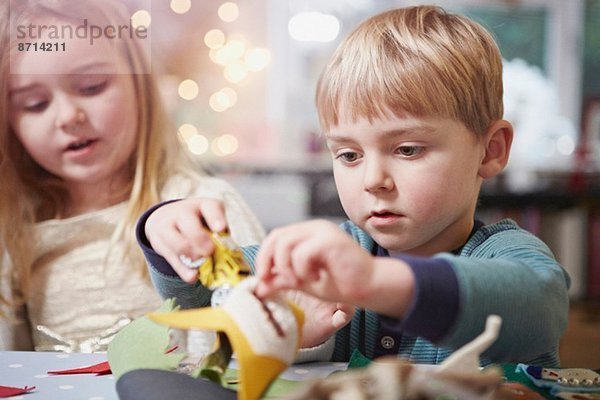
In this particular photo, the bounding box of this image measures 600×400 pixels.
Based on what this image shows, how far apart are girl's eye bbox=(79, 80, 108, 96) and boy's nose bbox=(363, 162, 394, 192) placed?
2.03 feet

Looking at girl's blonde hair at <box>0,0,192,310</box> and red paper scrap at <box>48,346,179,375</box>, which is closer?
red paper scrap at <box>48,346,179,375</box>

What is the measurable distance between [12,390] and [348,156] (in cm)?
42

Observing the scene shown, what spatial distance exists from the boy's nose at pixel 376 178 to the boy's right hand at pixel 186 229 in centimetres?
17

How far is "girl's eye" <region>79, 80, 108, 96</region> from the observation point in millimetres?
1245

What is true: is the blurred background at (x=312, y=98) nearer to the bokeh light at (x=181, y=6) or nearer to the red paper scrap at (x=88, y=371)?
the bokeh light at (x=181, y=6)

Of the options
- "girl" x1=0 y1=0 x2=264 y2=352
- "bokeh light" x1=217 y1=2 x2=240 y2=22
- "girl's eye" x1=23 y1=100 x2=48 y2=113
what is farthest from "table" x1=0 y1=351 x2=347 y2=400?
"bokeh light" x1=217 y1=2 x2=240 y2=22

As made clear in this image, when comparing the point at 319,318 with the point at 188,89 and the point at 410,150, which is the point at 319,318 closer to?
the point at 410,150

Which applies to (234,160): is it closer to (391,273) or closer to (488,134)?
(488,134)

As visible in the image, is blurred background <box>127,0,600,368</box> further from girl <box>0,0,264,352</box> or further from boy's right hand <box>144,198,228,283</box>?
boy's right hand <box>144,198,228,283</box>

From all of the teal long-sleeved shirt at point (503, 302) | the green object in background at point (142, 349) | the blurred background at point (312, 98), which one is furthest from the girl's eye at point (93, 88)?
the blurred background at point (312, 98)

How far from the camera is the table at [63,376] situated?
64 cm

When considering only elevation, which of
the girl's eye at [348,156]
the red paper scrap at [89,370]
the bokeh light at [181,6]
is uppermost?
the bokeh light at [181,6]

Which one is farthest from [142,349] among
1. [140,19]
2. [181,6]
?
[181,6]

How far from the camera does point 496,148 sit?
3.09ft
